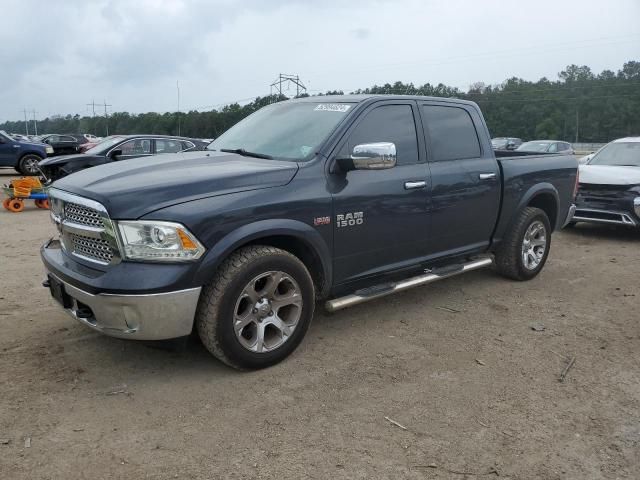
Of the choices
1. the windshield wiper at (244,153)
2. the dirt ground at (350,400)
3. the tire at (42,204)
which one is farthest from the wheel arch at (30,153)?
the windshield wiper at (244,153)

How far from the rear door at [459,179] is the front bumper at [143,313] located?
93.0 inches

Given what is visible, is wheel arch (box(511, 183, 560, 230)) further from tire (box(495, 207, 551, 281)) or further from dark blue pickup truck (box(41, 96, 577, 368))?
dark blue pickup truck (box(41, 96, 577, 368))

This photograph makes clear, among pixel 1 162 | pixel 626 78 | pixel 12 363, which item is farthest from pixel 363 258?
pixel 626 78

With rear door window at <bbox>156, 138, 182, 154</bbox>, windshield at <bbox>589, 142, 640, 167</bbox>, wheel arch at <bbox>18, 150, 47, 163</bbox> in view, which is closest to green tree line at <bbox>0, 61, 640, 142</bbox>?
wheel arch at <bbox>18, 150, 47, 163</bbox>

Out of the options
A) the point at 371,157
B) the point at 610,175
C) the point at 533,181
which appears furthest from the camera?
the point at 610,175

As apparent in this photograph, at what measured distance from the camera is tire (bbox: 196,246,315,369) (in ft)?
11.1

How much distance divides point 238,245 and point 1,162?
16.8 meters

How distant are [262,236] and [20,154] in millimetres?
16643

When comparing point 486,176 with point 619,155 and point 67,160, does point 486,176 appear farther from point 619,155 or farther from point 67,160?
point 67,160

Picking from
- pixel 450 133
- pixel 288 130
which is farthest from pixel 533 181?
pixel 288 130

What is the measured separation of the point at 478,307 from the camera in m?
5.13

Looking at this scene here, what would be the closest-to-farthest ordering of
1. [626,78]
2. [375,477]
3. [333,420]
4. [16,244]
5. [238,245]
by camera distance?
[375,477]
[333,420]
[238,245]
[16,244]
[626,78]

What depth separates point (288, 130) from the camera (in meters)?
4.41

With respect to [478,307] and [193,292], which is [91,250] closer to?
[193,292]
